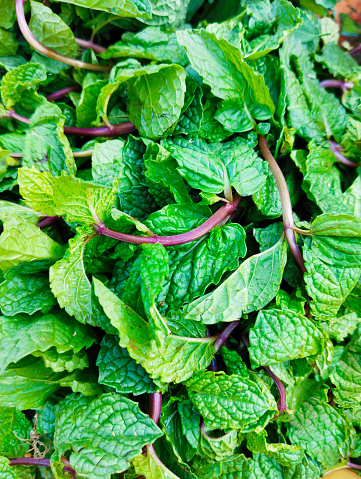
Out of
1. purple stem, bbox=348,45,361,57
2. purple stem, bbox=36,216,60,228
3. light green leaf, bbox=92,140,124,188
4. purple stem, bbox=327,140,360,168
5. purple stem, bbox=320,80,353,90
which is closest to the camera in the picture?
light green leaf, bbox=92,140,124,188

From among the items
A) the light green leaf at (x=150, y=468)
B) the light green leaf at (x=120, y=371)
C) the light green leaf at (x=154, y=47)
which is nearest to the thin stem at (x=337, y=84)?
the light green leaf at (x=154, y=47)

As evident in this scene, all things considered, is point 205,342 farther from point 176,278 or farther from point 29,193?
point 29,193

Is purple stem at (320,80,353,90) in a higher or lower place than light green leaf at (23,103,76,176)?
higher

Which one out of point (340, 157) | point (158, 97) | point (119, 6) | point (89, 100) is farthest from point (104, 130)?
point (340, 157)

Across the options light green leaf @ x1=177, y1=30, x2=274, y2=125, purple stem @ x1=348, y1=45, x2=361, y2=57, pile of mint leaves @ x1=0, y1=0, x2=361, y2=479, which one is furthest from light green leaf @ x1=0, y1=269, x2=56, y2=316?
purple stem @ x1=348, y1=45, x2=361, y2=57

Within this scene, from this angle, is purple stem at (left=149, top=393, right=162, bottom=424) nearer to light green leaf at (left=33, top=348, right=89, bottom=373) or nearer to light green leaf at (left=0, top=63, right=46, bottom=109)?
light green leaf at (left=33, top=348, right=89, bottom=373)

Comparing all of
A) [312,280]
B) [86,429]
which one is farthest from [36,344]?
[312,280]

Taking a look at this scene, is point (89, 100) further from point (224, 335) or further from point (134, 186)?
point (224, 335)

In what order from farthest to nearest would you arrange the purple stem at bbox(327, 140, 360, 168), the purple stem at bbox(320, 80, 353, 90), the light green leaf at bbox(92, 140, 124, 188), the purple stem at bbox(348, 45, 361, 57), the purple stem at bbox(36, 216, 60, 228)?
the purple stem at bbox(348, 45, 361, 57) → the purple stem at bbox(320, 80, 353, 90) → the purple stem at bbox(327, 140, 360, 168) → the purple stem at bbox(36, 216, 60, 228) → the light green leaf at bbox(92, 140, 124, 188)
